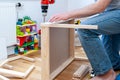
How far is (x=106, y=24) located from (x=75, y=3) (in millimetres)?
1915

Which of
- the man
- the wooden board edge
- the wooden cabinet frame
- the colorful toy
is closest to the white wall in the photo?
the colorful toy

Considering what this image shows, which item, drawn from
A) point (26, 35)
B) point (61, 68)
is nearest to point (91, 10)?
point (61, 68)

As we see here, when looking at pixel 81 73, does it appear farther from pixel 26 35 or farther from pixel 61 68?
pixel 26 35

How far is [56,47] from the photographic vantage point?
1654 millimetres

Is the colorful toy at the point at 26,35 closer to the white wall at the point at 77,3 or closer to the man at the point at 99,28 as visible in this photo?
the white wall at the point at 77,3

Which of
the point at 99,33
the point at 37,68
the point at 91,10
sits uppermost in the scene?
the point at 91,10

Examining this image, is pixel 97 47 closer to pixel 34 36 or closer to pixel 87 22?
pixel 87 22

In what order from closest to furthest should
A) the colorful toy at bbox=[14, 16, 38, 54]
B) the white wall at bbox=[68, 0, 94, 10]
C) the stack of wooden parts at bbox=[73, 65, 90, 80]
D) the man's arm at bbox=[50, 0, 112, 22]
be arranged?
the man's arm at bbox=[50, 0, 112, 22]
the stack of wooden parts at bbox=[73, 65, 90, 80]
the colorful toy at bbox=[14, 16, 38, 54]
the white wall at bbox=[68, 0, 94, 10]

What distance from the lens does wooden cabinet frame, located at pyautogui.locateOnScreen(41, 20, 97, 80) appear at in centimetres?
135

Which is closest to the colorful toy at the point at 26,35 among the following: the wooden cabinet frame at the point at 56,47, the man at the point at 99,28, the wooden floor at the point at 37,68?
the wooden floor at the point at 37,68

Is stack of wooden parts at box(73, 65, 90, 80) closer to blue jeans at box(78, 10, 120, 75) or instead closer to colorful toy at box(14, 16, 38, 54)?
blue jeans at box(78, 10, 120, 75)

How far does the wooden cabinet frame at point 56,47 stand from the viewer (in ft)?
4.44

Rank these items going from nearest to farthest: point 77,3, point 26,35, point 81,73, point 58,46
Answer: point 81,73, point 58,46, point 26,35, point 77,3

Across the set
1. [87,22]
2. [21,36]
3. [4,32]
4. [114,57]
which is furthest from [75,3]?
[87,22]
